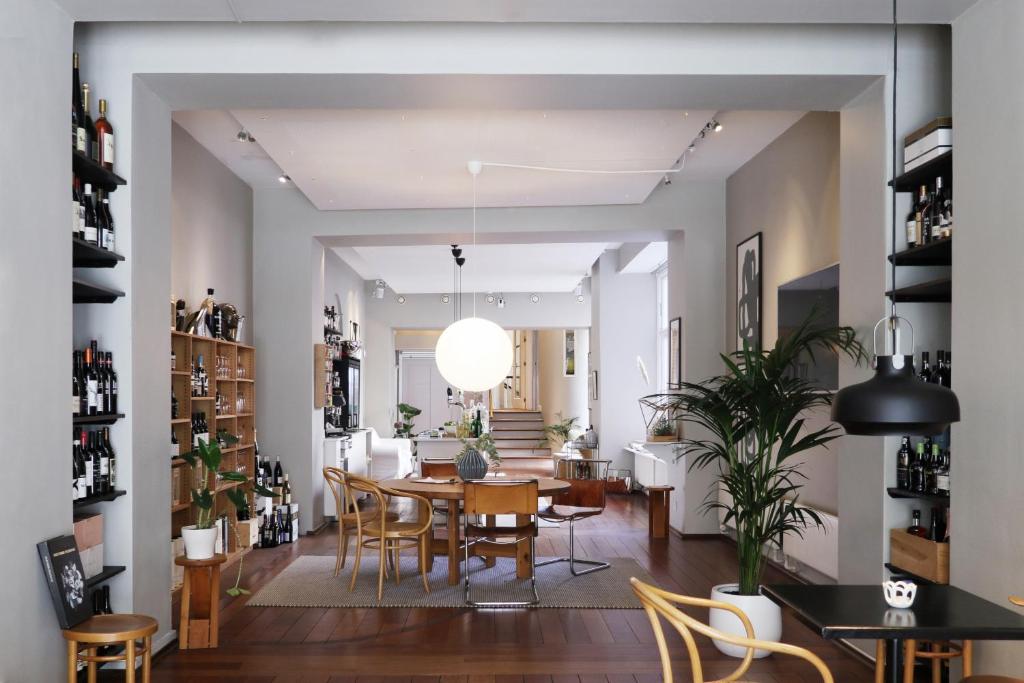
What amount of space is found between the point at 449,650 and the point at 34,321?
2.65 meters

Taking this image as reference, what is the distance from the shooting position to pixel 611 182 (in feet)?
23.6

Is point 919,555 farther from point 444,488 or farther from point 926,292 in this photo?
point 444,488

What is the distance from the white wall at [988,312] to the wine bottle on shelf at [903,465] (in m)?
0.53

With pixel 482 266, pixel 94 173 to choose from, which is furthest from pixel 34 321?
pixel 482 266

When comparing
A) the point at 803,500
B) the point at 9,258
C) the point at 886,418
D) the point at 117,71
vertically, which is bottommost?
the point at 803,500

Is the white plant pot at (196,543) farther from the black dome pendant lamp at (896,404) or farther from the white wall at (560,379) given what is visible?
the white wall at (560,379)

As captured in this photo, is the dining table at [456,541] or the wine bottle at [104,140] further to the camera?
the dining table at [456,541]

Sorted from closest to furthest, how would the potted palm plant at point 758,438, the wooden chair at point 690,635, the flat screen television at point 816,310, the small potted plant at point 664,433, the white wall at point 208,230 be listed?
the wooden chair at point 690,635, the potted palm plant at point 758,438, the flat screen television at point 816,310, the white wall at point 208,230, the small potted plant at point 664,433

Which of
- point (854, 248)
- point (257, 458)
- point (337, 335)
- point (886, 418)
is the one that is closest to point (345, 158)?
point (257, 458)

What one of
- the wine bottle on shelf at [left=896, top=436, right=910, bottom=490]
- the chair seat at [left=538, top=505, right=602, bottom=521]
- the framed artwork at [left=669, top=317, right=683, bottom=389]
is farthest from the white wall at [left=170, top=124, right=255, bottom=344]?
the wine bottle on shelf at [left=896, top=436, right=910, bottom=490]

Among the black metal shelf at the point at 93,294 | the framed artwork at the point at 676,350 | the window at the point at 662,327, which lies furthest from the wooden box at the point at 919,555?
the window at the point at 662,327

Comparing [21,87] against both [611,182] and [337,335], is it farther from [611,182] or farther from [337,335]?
[337,335]

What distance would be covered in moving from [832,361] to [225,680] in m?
4.24

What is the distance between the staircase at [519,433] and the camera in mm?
20106
